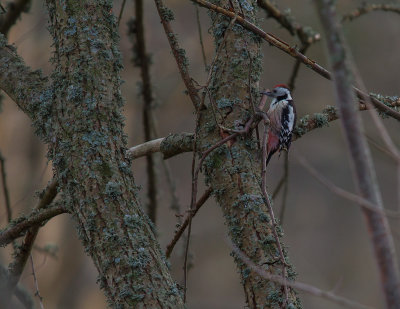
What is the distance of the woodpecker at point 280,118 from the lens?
4.85 meters

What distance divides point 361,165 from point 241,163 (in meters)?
1.27

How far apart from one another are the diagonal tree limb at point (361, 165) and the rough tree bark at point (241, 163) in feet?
3.26

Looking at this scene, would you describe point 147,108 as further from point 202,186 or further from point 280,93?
point 202,186

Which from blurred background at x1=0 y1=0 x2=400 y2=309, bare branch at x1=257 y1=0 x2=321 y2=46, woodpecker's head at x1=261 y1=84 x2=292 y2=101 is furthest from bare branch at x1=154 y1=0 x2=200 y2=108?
blurred background at x1=0 y1=0 x2=400 y2=309

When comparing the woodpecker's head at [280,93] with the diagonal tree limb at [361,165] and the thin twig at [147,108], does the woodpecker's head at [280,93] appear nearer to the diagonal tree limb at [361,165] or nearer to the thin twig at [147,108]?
the thin twig at [147,108]

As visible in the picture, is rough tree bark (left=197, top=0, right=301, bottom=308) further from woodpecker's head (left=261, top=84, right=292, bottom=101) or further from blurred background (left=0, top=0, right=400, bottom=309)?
blurred background (left=0, top=0, right=400, bottom=309)

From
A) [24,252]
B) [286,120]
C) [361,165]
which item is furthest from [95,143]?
[286,120]

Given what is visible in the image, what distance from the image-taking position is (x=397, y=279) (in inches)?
56.3

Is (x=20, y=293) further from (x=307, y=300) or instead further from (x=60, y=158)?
(x=307, y=300)

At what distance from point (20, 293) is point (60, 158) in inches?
43.6

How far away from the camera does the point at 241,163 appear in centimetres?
269

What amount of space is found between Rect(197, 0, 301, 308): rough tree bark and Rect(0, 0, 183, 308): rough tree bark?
384 millimetres

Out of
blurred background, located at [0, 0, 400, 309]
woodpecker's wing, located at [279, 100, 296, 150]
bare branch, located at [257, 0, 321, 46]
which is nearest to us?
bare branch, located at [257, 0, 321, 46]

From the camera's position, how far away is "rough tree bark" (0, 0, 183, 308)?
2.31 meters
